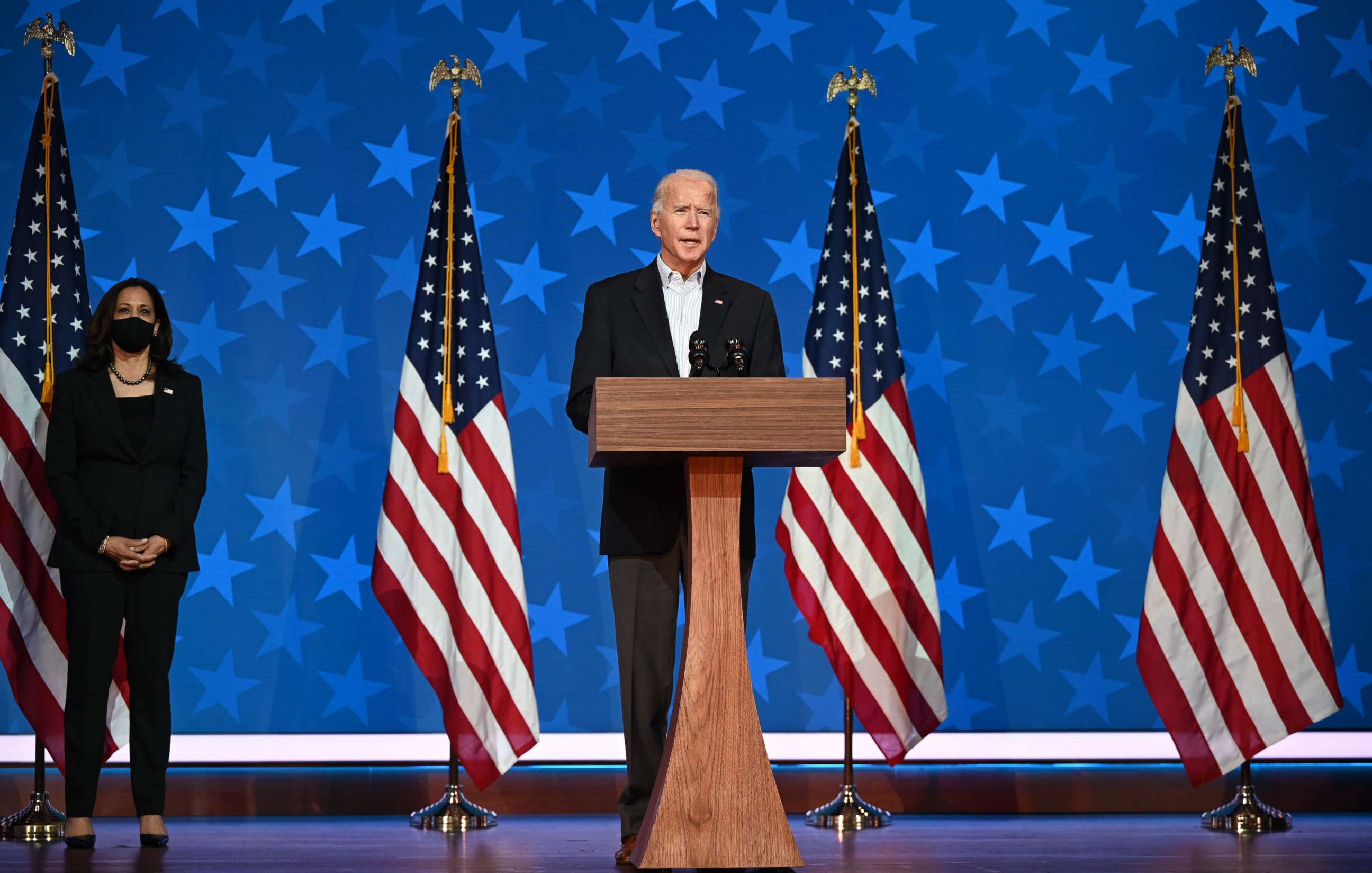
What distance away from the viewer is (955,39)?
5.08 metres

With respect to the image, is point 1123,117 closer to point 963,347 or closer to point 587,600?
point 963,347

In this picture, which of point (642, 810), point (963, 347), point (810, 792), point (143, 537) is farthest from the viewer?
point (963, 347)

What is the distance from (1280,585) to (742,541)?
2.26m

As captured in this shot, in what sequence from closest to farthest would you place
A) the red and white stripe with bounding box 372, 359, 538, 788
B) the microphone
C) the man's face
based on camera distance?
the microphone → the man's face → the red and white stripe with bounding box 372, 359, 538, 788

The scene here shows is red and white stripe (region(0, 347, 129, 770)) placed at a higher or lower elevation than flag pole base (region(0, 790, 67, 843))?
higher

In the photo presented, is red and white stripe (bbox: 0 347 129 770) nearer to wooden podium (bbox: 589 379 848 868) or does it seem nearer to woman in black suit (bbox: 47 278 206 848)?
woman in black suit (bbox: 47 278 206 848)

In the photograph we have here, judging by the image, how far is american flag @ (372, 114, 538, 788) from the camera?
14.0 feet

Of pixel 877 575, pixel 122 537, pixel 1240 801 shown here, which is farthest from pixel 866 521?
pixel 122 537

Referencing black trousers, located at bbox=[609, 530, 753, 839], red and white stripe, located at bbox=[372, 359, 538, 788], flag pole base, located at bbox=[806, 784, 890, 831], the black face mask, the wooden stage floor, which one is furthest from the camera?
red and white stripe, located at bbox=[372, 359, 538, 788]

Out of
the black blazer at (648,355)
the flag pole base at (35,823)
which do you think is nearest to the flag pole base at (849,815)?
the black blazer at (648,355)

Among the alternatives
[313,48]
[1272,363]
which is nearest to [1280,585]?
[1272,363]

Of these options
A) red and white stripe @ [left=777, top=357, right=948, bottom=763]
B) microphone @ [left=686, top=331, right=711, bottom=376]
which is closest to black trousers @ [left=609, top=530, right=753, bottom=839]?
microphone @ [left=686, top=331, right=711, bottom=376]

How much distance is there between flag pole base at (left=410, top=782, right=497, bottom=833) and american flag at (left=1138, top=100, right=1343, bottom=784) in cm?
214

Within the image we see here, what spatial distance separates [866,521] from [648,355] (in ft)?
5.47
